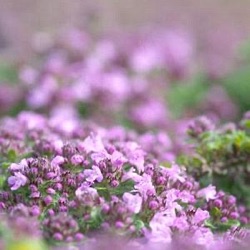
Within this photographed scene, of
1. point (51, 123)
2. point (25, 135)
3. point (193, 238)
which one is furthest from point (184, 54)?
point (193, 238)

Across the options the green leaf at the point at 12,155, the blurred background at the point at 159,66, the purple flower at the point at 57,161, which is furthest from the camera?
the blurred background at the point at 159,66

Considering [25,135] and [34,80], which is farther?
[34,80]

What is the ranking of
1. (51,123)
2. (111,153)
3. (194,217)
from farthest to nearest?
(51,123)
(111,153)
(194,217)

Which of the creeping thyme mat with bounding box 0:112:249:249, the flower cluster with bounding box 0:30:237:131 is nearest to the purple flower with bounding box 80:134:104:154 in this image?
the creeping thyme mat with bounding box 0:112:249:249

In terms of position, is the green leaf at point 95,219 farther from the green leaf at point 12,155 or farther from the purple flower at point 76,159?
the green leaf at point 12,155

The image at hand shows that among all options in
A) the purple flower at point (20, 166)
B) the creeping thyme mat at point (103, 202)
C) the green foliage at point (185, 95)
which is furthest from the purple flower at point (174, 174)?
the green foliage at point (185, 95)

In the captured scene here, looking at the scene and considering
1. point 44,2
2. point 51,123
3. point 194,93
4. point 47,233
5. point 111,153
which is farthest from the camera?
point 44,2

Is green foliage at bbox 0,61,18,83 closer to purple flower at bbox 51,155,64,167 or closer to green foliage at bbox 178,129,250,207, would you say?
green foliage at bbox 178,129,250,207

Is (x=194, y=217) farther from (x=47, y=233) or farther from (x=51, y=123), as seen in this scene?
(x=51, y=123)
